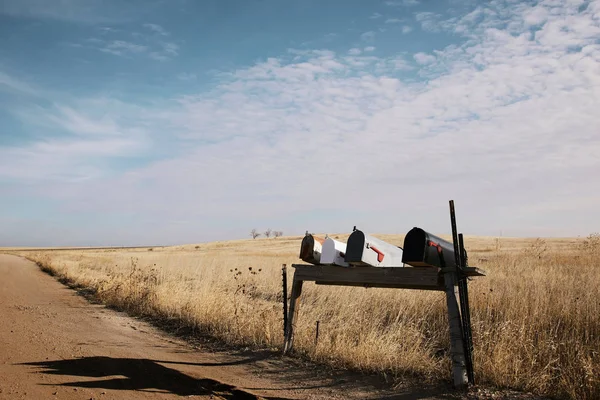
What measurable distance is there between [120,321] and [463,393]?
262 inches

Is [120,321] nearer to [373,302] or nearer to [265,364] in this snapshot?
[265,364]

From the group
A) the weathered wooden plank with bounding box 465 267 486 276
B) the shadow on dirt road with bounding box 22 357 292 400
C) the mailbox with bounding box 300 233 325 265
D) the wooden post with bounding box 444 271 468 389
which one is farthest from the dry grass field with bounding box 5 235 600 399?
the shadow on dirt road with bounding box 22 357 292 400

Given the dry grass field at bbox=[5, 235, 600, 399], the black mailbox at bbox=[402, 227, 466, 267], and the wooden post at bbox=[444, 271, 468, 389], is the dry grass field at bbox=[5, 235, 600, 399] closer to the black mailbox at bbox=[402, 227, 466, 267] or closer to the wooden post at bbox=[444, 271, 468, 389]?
the wooden post at bbox=[444, 271, 468, 389]

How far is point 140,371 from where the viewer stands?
5105 mm

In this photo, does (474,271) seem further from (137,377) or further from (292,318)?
(137,377)

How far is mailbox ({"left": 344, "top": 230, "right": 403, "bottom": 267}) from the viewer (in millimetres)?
5055

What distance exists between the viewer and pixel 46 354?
5.75 metres

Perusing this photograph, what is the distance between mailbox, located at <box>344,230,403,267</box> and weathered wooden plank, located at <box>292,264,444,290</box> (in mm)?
129

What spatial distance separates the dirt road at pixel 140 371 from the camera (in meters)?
4.41

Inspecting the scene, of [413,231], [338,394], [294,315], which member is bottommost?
[338,394]

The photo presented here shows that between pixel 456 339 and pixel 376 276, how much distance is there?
3.41 feet

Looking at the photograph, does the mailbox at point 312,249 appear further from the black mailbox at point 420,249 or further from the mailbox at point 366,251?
the black mailbox at point 420,249

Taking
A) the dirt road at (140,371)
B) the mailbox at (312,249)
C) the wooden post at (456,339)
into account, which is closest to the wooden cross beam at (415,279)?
the wooden post at (456,339)

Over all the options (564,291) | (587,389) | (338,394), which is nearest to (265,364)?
(338,394)
